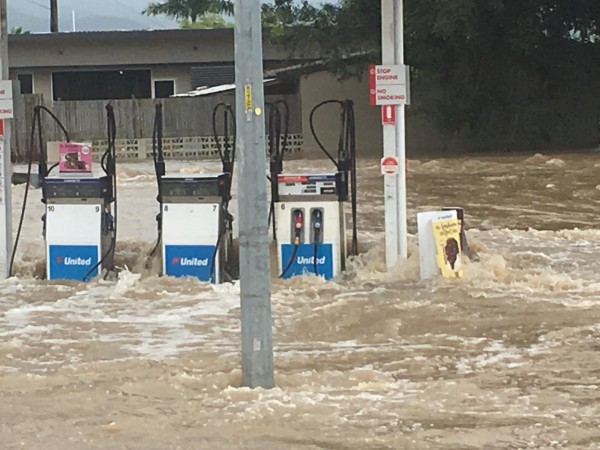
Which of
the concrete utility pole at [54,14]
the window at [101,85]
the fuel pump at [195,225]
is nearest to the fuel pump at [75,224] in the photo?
the fuel pump at [195,225]

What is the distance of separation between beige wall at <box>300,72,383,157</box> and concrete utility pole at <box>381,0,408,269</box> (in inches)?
1025

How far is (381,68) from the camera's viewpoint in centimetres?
1064

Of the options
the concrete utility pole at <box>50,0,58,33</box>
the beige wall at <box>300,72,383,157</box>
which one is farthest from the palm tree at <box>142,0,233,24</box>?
the beige wall at <box>300,72,383,157</box>

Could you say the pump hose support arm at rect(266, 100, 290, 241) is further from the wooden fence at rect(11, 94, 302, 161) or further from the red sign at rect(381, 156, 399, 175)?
the wooden fence at rect(11, 94, 302, 161)

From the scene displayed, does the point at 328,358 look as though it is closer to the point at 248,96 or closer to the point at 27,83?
the point at 248,96

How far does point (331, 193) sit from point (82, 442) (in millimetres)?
5474

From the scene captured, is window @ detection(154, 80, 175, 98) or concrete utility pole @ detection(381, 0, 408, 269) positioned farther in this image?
window @ detection(154, 80, 175, 98)

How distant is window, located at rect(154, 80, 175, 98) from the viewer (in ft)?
136

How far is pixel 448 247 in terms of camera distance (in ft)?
33.7

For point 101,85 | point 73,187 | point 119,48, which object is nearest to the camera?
point 73,187

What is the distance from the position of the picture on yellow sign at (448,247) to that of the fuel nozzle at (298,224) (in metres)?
1.30

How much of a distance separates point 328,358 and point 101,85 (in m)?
35.2

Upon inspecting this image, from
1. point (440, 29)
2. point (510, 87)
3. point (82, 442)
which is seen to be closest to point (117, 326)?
point (82, 442)

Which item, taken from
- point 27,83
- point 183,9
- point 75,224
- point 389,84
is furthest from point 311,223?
point 183,9
